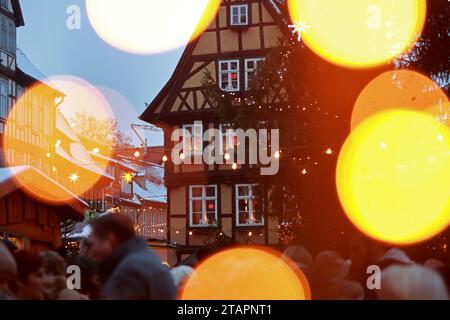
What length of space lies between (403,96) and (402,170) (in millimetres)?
1353

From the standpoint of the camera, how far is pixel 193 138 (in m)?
36.6

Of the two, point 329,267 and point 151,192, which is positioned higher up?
point 151,192

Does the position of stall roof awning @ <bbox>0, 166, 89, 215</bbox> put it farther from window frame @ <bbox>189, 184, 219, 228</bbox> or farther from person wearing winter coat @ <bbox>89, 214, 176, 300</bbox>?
window frame @ <bbox>189, 184, 219, 228</bbox>

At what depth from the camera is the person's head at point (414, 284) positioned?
510 centimetres

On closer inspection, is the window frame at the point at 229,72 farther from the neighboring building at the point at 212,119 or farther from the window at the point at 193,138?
the window at the point at 193,138

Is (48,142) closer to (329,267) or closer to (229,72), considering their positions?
(229,72)

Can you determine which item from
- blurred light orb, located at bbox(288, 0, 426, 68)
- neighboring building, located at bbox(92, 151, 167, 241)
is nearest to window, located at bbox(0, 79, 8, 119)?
neighboring building, located at bbox(92, 151, 167, 241)

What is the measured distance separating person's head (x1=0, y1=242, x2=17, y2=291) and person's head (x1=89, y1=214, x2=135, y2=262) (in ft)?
3.44

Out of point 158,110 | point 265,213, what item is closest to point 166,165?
point 158,110

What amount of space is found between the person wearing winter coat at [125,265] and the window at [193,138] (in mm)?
30692

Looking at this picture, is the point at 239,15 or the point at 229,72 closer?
the point at 239,15

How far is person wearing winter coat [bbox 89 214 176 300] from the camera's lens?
207 inches

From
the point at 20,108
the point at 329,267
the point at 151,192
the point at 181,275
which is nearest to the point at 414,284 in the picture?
the point at 329,267
